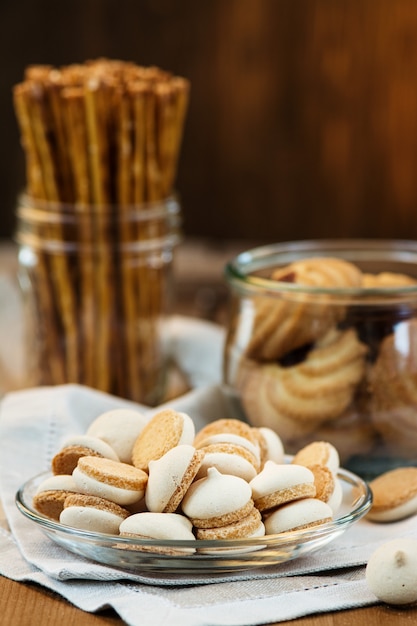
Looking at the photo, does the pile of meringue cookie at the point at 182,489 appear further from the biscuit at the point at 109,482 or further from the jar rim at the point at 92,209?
the jar rim at the point at 92,209

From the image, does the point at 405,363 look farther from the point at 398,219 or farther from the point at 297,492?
the point at 398,219

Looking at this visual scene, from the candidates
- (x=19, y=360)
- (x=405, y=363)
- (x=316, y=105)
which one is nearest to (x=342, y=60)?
(x=316, y=105)

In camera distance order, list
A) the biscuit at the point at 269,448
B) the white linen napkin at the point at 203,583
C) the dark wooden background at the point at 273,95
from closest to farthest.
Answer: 1. the white linen napkin at the point at 203,583
2. the biscuit at the point at 269,448
3. the dark wooden background at the point at 273,95

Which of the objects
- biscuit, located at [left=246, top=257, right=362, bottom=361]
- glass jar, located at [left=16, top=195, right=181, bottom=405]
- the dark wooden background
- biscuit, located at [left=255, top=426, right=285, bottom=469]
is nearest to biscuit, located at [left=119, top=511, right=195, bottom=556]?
biscuit, located at [left=255, top=426, right=285, bottom=469]

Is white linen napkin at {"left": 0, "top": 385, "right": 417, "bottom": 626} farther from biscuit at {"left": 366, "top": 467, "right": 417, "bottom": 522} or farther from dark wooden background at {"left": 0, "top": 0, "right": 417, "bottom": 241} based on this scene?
dark wooden background at {"left": 0, "top": 0, "right": 417, "bottom": 241}

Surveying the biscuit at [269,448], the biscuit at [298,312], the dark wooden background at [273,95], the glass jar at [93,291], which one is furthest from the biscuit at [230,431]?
the dark wooden background at [273,95]

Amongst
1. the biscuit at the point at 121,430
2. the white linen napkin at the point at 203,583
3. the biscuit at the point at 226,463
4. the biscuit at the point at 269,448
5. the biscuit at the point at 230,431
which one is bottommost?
the white linen napkin at the point at 203,583
